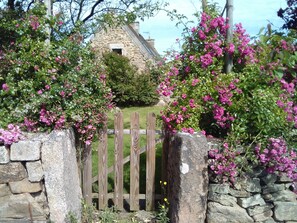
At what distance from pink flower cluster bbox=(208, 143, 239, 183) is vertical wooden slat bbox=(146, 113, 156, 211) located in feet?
3.05

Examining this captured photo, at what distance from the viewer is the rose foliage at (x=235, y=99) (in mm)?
3049

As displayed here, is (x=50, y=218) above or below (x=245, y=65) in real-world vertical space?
below

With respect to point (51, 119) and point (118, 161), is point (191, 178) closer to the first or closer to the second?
point (118, 161)

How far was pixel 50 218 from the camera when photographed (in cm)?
310

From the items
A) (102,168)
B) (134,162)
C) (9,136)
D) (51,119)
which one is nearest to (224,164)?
(134,162)

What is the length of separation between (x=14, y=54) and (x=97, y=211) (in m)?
2.10

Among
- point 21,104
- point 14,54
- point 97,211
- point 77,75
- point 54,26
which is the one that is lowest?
point 97,211

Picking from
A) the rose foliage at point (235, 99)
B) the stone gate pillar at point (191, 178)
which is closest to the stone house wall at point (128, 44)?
the rose foliage at point (235, 99)

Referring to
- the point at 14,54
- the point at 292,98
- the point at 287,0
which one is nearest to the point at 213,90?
the point at 292,98

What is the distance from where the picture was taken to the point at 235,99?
336 centimetres

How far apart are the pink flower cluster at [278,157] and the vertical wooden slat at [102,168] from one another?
1.74 metres

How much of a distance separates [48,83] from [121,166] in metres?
1.32

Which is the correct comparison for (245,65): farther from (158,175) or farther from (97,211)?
(97,211)

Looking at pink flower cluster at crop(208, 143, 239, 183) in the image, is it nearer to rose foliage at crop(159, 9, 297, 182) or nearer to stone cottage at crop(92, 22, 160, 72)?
rose foliage at crop(159, 9, 297, 182)
